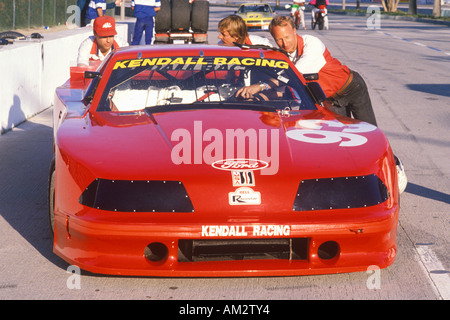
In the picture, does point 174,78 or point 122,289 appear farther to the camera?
point 174,78

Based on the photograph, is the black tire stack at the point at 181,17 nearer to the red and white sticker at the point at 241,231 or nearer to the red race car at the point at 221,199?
the red race car at the point at 221,199

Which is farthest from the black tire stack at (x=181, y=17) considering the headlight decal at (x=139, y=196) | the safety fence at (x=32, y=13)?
the headlight decal at (x=139, y=196)

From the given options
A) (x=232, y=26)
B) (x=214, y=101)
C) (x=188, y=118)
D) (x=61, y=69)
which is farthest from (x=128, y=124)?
(x=61, y=69)

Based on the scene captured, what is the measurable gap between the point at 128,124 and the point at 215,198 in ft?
3.71

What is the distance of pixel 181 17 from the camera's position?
979 inches

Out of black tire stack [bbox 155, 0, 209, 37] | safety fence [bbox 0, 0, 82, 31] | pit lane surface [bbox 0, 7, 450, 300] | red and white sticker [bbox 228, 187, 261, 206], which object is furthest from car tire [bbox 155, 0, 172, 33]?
red and white sticker [bbox 228, 187, 261, 206]

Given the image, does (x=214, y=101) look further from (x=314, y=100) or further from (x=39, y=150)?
(x=39, y=150)

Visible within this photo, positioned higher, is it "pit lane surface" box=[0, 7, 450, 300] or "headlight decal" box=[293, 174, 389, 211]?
"headlight decal" box=[293, 174, 389, 211]

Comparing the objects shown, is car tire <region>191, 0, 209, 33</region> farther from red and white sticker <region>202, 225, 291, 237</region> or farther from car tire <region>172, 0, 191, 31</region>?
red and white sticker <region>202, 225, 291, 237</region>

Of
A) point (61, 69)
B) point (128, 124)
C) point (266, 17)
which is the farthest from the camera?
point (266, 17)

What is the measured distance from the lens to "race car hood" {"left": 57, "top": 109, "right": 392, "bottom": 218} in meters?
4.59

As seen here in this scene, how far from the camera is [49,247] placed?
18.0 ft

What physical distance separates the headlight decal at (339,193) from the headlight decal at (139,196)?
62cm

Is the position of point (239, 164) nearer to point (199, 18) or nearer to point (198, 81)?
point (198, 81)
